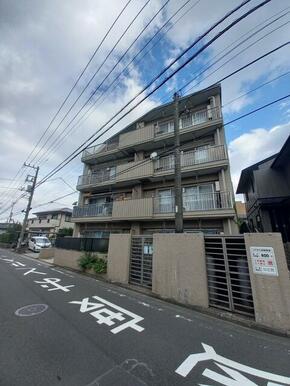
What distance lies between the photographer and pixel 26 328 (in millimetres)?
3797

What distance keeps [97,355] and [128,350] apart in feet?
1.62

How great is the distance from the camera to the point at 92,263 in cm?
959

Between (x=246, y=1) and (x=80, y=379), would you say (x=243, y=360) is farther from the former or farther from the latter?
(x=246, y=1)

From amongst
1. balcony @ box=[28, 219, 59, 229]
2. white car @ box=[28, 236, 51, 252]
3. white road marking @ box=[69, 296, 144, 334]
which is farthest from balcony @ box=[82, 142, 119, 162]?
balcony @ box=[28, 219, 59, 229]

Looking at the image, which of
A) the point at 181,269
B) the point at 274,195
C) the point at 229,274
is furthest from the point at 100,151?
the point at 229,274

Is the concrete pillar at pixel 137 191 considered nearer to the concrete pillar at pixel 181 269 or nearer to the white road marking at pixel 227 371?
the concrete pillar at pixel 181 269

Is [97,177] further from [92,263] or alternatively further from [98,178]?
[92,263]

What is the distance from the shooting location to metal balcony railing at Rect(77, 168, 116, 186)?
1521cm

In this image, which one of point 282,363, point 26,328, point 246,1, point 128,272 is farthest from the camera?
point 128,272

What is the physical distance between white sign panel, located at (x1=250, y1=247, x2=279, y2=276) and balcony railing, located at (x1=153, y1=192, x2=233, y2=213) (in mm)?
5953

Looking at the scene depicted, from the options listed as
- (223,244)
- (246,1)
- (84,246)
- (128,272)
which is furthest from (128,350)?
(84,246)

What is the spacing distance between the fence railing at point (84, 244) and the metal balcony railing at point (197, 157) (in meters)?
5.94

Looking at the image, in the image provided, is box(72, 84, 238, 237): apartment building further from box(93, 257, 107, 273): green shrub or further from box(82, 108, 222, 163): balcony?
box(93, 257, 107, 273): green shrub

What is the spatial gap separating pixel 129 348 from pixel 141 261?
13.1 feet
